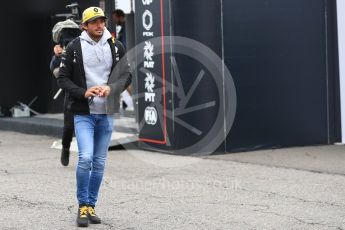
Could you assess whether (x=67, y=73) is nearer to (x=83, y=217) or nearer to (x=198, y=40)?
(x=83, y=217)

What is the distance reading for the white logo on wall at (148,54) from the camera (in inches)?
404

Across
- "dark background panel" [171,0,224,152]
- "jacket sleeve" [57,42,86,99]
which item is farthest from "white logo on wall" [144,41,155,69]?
"jacket sleeve" [57,42,86,99]

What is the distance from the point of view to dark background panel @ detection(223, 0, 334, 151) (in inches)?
396

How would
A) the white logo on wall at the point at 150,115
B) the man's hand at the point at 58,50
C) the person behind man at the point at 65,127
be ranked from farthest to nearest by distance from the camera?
the white logo on wall at the point at 150,115, the man's hand at the point at 58,50, the person behind man at the point at 65,127

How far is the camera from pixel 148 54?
10312 millimetres

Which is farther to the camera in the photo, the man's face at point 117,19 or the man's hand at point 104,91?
the man's face at point 117,19

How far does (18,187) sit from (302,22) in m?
4.81

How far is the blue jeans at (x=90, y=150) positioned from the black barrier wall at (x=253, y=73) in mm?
3716

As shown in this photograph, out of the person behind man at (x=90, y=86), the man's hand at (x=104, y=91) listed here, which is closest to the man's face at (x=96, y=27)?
the person behind man at (x=90, y=86)

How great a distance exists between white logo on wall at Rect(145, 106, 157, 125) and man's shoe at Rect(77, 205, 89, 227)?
4319mm

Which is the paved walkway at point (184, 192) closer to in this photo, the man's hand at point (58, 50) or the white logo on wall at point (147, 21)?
the man's hand at point (58, 50)

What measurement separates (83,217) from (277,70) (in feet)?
16.6

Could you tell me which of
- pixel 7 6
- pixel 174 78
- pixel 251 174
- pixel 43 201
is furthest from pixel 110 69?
pixel 7 6

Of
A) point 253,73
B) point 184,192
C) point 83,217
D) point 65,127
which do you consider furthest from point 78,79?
point 253,73
